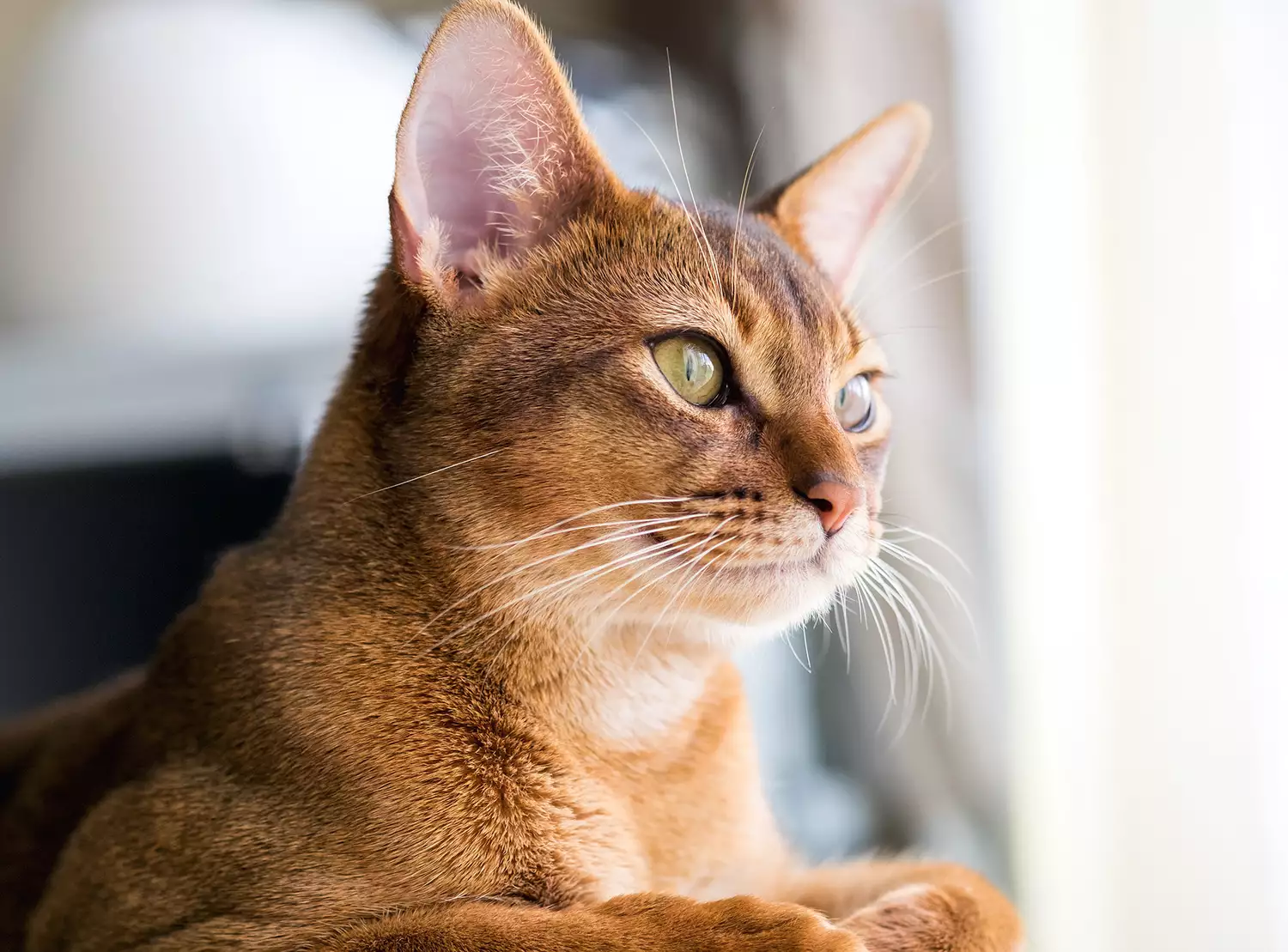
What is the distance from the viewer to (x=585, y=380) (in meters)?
0.83

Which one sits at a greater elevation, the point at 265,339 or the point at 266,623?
the point at 265,339

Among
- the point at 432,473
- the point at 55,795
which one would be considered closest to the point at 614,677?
the point at 432,473

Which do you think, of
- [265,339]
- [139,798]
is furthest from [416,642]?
[265,339]

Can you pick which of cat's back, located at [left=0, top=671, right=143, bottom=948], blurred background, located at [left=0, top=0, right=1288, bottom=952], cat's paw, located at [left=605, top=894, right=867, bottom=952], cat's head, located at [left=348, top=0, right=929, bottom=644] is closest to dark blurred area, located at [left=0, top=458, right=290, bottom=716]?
blurred background, located at [left=0, top=0, right=1288, bottom=952]

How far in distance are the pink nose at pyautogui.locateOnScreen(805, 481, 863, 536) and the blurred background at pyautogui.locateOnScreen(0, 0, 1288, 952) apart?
33 centimetres

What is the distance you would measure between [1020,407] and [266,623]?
96cm

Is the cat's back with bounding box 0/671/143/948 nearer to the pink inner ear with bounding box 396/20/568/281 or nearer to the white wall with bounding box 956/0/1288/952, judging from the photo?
the pink inner ear with bounding box 396/20/568/281

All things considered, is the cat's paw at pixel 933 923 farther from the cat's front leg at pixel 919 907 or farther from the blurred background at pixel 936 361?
the blurred background at pixel 936 361

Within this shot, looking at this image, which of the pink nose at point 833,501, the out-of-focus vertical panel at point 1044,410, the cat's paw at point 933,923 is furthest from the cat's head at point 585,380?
the out-of-focus vertical panel at point 1044,410

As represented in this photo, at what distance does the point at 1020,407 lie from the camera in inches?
54.1

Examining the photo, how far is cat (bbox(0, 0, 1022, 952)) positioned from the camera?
30.5 inches

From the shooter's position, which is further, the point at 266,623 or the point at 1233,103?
the point at 1233,103

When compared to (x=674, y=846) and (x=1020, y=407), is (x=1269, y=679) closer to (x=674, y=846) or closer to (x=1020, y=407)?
(x=1020, y=407)

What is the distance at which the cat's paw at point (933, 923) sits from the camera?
799 millimetres
